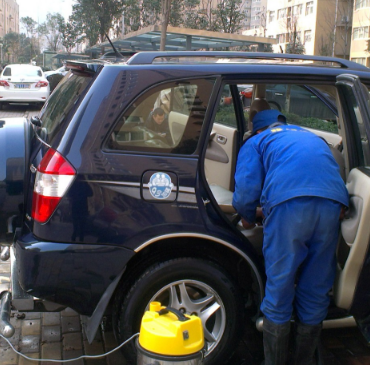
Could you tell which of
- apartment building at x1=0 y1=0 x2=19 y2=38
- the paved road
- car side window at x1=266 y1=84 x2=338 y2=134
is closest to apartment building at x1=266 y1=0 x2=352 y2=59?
car side window at x1=266 y1=84 x2=338 y2=134

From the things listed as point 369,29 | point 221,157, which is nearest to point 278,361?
point 221,157

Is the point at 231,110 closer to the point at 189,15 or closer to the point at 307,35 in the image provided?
the point at 189,15

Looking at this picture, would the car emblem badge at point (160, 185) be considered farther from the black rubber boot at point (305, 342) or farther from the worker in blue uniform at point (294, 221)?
the black rubber boot at point (305, 342)

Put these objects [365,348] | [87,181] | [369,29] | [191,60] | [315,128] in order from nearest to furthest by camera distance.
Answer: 1. [87,181]
2. [191,60]
3. [365,348]
4. [315,128]
5. [369,29]

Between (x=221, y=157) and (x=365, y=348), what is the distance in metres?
1.96

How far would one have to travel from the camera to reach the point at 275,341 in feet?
9.68

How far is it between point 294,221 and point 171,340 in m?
0.90

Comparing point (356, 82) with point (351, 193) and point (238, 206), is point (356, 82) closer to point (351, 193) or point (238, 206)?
point (351, 193)

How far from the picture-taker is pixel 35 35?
95125 millimetres

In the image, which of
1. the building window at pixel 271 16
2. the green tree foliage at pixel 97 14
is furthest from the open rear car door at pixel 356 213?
the building window at pixel 271 16

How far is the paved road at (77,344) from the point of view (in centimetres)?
346

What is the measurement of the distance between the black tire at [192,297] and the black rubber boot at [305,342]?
1.20 ft

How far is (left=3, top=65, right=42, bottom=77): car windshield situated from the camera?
62.1ft

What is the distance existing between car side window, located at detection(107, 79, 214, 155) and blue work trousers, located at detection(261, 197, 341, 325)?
2.18 feet
